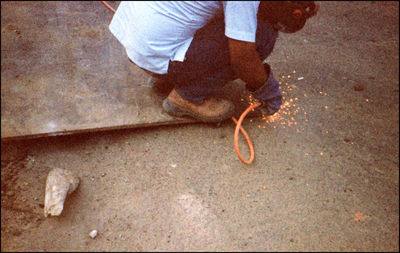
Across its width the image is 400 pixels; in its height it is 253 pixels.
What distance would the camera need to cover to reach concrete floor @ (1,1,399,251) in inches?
60.3

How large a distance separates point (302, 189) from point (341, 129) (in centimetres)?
65

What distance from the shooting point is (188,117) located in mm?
1939

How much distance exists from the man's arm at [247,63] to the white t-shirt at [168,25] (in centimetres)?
6

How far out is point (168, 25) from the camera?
1.45 metres

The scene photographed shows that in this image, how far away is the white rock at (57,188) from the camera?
4.80ft

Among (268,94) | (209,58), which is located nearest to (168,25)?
(209,58)

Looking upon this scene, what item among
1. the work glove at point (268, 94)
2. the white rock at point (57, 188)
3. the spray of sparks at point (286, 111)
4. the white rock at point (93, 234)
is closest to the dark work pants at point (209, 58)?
the work glove at point (268, 94)

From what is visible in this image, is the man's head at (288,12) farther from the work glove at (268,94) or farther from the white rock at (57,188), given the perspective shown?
the white rock at (57,188)

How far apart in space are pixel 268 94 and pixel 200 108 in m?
0.46

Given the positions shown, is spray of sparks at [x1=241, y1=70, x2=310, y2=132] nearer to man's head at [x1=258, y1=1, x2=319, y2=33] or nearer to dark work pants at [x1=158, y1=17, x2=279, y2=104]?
dark work pants at [x1=158, y1=17, x2=279, y2=104]

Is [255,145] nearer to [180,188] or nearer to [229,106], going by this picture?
[229,106]

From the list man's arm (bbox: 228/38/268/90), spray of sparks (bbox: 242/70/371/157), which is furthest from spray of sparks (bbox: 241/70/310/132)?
man's arm (bbox: 228/38/268/90)

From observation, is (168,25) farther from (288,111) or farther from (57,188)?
(288,111)

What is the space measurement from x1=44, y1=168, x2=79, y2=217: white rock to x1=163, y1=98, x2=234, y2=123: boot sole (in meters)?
0.72
